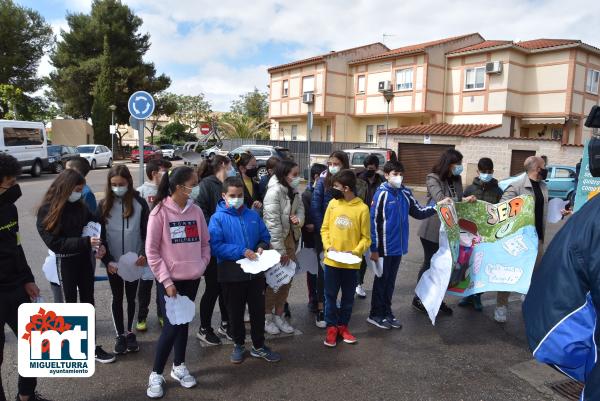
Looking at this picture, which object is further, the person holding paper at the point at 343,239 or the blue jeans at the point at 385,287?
the blue jeans at the point at 385,287

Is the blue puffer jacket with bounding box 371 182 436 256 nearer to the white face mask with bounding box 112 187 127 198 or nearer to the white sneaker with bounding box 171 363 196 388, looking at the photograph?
the white sneaker with bounding box 171 363 196 388

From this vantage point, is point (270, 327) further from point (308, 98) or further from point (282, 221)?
point (308, 98)

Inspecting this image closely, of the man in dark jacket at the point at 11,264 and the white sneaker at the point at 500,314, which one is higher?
the man in dark jacket at the point at 11,264

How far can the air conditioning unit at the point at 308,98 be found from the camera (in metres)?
31.5

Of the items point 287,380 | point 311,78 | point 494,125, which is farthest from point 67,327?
point 311,78

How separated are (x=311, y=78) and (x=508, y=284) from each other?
29.8 meters

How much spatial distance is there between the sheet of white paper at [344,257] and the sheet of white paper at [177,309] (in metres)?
1.49

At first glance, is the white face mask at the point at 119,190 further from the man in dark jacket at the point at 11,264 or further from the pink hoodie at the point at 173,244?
the man in dark jacket at the point at 11,264

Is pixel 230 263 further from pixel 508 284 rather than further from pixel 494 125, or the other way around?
pixel 494 125

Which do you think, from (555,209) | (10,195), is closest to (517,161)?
(555,209)

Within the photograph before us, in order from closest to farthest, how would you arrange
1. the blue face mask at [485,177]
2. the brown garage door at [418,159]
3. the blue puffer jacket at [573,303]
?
the blue puffer jacket at [573,303] → the blue face mask at [485,177] → the brown garage door at [418,159]

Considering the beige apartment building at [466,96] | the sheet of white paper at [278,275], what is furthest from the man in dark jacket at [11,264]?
the beige apartment building at [466,96]

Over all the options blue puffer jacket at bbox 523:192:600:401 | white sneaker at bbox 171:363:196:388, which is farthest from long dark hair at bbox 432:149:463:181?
blue puffer jacket at bbox 523:192:600:401

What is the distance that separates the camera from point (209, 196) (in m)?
4.87
